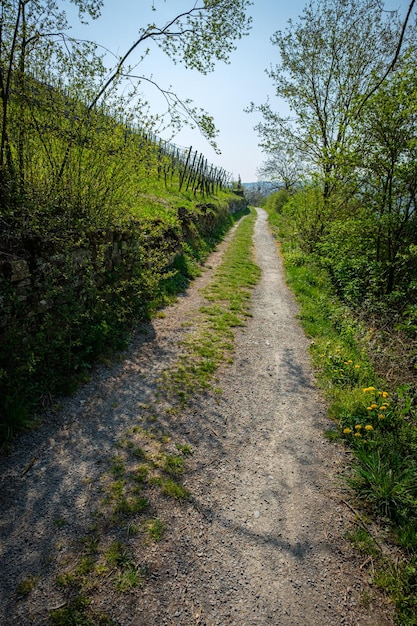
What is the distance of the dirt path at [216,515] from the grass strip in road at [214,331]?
0.33 meters

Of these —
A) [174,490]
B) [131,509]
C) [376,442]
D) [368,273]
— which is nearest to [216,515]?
[174,490]

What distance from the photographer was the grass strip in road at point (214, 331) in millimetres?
4969

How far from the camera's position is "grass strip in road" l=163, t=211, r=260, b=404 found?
4969 millimetres

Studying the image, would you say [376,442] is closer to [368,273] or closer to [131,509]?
[131,509]

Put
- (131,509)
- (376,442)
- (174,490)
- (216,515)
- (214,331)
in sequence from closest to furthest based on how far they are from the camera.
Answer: (131,509) → (216,515) → (174,490) → (376,442) → (214,331)

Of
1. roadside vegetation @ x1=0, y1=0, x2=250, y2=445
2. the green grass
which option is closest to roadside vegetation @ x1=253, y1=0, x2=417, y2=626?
the green grass

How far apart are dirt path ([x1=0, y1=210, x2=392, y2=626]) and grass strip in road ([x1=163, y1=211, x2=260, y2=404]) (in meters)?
0.33

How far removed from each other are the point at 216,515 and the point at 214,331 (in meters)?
4.05

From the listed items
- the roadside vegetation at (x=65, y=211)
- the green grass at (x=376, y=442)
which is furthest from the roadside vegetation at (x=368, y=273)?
the roadside vegetation at (x=65, y=211)

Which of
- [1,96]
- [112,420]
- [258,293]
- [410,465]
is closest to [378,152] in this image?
[258,293]

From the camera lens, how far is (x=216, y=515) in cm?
299

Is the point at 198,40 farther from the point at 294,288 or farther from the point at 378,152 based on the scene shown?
the point at 294,288

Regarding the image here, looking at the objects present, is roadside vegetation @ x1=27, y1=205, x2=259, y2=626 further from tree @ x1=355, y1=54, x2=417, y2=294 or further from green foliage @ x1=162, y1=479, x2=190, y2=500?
tree @ x1=355, y1=54, x2=417, y2=294

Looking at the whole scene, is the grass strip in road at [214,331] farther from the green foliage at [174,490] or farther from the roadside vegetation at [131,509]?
the green foliage at [174,490]
